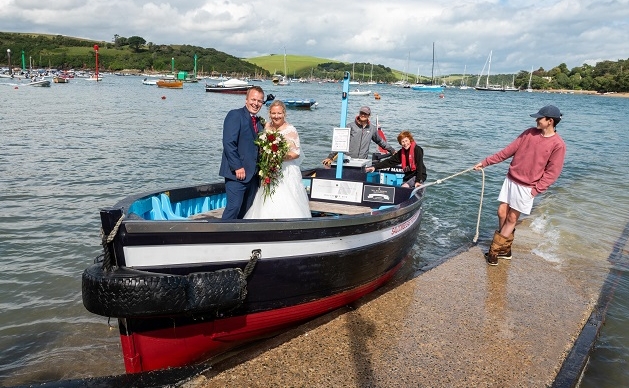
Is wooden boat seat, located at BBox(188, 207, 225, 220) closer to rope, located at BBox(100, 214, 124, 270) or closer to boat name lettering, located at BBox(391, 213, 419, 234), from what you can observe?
rope, located at BBox(100, 214, 124, 270)

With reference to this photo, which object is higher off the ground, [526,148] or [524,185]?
[526,148]

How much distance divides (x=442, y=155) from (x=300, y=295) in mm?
17681

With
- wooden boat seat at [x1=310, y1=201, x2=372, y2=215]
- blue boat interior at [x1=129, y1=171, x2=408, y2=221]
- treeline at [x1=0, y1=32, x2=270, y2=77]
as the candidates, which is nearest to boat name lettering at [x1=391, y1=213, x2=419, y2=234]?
blue boat interior at [x1=129, y1=171, x2=408, y2=221]

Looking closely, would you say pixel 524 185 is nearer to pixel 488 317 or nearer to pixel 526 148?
pixel 526 148

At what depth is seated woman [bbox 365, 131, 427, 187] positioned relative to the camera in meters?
8.41

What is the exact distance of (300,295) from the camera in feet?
16.3

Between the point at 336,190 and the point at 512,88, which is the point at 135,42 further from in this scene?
the point at 336,190

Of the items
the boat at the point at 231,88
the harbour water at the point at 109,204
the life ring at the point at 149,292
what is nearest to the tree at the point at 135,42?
the boat at the point at 231,88

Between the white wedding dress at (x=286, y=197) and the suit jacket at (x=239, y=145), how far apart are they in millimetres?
365

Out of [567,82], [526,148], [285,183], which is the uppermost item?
[567,82]

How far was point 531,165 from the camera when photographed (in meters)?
6.30

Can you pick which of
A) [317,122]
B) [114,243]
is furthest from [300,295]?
[317,122]

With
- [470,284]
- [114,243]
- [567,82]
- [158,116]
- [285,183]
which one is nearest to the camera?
[114,243]

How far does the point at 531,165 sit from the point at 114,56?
182 metres
